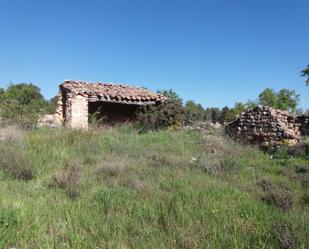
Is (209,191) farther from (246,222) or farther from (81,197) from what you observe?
(81,197)

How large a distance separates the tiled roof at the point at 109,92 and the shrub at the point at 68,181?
40.9 ft

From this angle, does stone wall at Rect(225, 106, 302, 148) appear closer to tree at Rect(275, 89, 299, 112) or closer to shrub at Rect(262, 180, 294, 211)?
shrub at Rect(262, 180, 294, 211)

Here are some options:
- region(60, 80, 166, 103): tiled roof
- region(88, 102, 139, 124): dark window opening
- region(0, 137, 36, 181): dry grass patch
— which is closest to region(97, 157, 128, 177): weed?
region(0, 137, 36, 181): dry grass patch

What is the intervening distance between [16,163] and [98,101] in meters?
12.8

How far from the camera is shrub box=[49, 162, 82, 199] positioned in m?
6.17

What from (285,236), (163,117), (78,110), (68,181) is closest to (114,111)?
(78,110)

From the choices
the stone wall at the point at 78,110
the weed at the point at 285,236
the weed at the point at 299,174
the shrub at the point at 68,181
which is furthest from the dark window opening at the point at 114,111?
the weed at the point at 285,236

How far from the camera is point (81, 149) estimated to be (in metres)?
10.4

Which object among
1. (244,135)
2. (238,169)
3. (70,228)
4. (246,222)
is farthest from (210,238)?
(244,135)

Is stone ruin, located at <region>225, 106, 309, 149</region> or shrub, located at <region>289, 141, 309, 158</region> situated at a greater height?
stone ruin, located at <region>225, 106, 309, 149</region>

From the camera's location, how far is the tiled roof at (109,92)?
771 inches

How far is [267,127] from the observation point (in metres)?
15.7

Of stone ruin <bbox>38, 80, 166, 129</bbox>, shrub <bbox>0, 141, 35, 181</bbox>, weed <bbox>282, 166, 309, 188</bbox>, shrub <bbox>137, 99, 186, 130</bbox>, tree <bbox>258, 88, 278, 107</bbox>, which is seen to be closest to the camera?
shrub <bbox>0, 141, 35, 181</bbox>

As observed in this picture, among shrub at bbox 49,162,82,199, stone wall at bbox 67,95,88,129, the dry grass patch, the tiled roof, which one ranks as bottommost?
shrub at bbox 49,162,82,199
